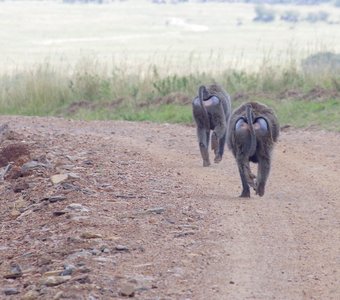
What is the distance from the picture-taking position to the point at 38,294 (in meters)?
7.46

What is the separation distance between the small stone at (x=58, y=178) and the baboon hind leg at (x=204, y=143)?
2427 millimetres

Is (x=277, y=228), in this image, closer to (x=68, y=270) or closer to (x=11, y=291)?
(x=68, y=270)

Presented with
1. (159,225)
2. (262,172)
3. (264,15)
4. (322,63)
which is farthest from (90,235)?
(264,15)

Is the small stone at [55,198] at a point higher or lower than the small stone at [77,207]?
lower

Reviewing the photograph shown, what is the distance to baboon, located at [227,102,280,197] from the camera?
11.0 metres

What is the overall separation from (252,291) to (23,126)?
1083 centimetres

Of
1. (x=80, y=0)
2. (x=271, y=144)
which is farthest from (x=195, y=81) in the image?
(x=80, y=0)

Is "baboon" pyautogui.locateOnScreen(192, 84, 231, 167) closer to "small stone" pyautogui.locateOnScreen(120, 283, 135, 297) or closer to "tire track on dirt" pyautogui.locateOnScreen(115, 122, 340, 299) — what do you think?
"tire track on dirt" pyautogui.locateOnScreen(115, 122, 340, 299)

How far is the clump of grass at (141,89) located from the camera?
1972 centimetres

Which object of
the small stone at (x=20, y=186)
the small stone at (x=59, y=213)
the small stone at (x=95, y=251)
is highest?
the small stone at (x=95, y=251)

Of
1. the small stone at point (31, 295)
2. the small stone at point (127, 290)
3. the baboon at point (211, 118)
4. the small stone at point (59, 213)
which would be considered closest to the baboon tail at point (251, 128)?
the small stone at point (59, 213)

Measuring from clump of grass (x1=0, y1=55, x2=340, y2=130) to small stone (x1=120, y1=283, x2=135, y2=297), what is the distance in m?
11.4

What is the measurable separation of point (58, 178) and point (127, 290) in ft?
13.8

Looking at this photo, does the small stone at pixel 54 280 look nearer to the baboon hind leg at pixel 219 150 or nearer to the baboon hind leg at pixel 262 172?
the baboon hind leg at pixel 262 172
